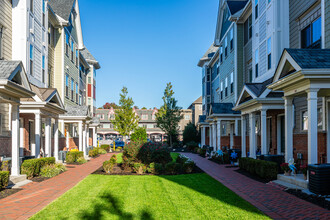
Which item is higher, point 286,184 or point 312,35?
point 312,35

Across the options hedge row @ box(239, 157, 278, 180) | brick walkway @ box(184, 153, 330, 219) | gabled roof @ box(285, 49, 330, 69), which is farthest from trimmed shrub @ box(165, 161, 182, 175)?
gabled roof @ box(285, 49, 330, 69)

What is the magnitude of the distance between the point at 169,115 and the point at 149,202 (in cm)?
3945

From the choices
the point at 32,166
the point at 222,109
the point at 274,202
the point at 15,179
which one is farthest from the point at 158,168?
the point at 222,109

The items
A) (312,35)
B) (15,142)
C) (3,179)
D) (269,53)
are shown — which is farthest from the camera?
(269,53)

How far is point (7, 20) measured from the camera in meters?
16.4

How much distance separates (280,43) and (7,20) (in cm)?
1437

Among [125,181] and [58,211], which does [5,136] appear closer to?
[125,181]

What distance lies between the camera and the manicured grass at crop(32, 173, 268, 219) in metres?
7.62

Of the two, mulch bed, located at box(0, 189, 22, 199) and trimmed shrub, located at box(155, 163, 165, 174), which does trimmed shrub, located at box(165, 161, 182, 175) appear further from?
mulch bed, located at box(0, 189, 22, 199)

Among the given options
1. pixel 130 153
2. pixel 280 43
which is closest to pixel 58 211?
pixel 130 153

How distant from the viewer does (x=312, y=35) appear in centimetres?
1434

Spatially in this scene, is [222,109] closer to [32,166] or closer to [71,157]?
[71,157]

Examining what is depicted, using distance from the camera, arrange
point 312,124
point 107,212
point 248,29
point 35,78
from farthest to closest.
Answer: point 248,29, point 35,78, point 312,124, point 107,212

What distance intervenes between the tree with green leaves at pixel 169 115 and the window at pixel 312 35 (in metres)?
33.6
